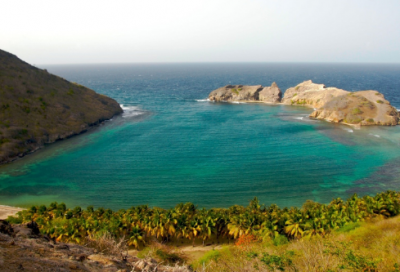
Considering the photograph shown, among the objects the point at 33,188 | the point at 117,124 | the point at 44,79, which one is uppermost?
the point at 44,79

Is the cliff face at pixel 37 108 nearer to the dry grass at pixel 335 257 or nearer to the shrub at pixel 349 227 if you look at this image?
the dry grass at pixel 335 257

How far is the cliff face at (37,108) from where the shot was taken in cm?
6197

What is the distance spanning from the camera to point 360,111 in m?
86.1

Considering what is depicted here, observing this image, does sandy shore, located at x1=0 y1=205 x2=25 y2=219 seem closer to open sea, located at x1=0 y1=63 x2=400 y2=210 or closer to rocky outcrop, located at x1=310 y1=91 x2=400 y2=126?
open sea, located at x1=0 y1=63 x2=400 y2=210

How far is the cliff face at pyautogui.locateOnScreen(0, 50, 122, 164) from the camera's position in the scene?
6197 cm

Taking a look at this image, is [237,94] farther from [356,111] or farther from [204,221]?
[204,221]

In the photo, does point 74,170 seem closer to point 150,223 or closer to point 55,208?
point 55,208

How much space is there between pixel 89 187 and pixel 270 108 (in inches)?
3346

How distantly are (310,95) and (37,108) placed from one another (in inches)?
4032

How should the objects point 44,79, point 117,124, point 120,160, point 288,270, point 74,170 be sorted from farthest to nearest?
point 44,79, point 117,124, point 120,160, point 74,170, point 288,270

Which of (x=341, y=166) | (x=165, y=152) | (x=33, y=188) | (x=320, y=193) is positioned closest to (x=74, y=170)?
(x=33, y=188)

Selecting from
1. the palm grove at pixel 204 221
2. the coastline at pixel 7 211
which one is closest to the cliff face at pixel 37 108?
the coastline at pixel 7 211

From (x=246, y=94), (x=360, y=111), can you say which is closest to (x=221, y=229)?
(x=360, y=111)

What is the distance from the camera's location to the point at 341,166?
172 ft
